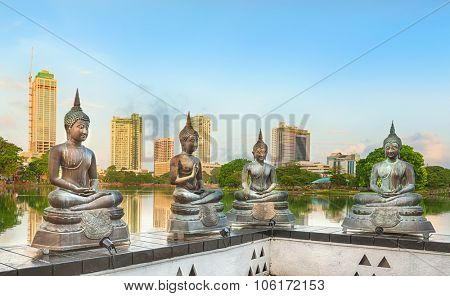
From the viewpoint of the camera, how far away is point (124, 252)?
20.5 feet

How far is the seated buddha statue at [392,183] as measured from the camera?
8469 mm

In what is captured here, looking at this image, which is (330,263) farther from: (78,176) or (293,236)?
(78,176)

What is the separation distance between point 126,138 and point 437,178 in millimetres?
32864

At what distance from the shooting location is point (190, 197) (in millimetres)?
8008

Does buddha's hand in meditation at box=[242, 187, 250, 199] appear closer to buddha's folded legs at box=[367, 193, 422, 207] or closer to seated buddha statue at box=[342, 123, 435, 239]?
seated buddha statue at box=[342, 123, 435, 239]

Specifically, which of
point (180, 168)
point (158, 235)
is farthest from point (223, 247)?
point (180, 168)

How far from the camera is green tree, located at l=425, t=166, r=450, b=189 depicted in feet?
125

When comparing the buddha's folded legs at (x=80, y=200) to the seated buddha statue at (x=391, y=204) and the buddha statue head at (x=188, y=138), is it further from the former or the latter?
the seated buddha statue at (x=391, y=204)

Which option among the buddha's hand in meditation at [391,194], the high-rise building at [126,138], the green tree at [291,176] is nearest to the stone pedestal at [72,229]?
the buddha's hand in meditation at [391,194]

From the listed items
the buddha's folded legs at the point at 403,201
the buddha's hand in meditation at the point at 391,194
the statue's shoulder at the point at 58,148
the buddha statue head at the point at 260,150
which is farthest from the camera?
the buddha statue head at the point at 260,150

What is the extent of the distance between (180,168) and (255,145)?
236cm

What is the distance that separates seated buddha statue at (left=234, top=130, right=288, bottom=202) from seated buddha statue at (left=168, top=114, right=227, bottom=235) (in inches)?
55.4

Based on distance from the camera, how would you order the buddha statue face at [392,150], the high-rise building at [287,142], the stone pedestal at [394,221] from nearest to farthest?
the stone pedestal at [394,221]
the buddha statue face at [392,150]
the high-rise building at [287,142]

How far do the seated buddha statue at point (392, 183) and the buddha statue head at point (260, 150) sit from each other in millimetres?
2231
